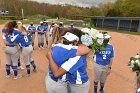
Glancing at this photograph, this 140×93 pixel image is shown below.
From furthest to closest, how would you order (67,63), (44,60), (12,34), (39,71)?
1. (44,60)
2. (39,71)
3. (12,34)
4. (67,63)

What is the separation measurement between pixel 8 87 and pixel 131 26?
41.7 meters

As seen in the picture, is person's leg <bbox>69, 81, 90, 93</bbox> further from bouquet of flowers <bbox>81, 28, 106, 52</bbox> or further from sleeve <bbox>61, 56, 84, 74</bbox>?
bouquet of flowers <bbox>81, 28, 106, 52</bbox>

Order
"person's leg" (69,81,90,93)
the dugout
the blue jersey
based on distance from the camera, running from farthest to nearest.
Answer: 1. the dugout
2. the blue jersey
3. "person's leg" (69,81,90,93)

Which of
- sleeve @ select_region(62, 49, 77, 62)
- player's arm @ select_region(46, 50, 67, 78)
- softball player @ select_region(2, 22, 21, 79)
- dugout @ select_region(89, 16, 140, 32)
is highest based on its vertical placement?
sleeve @ select_region(62, 49, 77, 62)

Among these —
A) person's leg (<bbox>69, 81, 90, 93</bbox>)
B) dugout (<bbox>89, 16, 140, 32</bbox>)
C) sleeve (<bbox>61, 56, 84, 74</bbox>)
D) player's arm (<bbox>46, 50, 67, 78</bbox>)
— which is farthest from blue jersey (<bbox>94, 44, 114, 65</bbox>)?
dugout (<bbox>89, 16, 140, 32</bbox>)

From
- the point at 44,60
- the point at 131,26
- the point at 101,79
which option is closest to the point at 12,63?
the point at 101,79

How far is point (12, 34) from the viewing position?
809 centimetres

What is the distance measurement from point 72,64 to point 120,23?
49241mm

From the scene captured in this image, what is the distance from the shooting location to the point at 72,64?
3.95m

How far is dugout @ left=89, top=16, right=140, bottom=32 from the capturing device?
4634 cm

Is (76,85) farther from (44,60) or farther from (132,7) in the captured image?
(132,7)

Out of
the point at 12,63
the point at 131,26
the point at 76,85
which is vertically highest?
the point at 76,85

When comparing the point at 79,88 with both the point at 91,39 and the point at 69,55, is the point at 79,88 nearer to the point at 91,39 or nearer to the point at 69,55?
the point at 69,55

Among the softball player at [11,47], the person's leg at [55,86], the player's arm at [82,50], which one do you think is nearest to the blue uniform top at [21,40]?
the softball player at [11,47]
